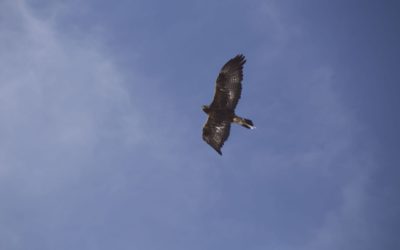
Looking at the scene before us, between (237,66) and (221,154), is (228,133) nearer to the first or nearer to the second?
(221,154)

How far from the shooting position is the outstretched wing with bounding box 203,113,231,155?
21.4 meters

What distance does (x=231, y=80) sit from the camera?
2077cm

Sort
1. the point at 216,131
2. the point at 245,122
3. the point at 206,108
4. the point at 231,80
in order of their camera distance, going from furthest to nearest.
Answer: the point at 216,131 < the point at 206,108 < the point at 231,80 < the point at 245,122

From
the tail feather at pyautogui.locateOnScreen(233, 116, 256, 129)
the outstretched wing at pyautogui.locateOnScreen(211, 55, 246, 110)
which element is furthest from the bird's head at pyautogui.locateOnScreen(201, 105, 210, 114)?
the tail feather at pyautogui.locateOnScreen(233, 116, 256, 129)

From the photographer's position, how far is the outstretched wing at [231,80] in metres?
20.7

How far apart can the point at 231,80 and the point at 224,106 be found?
1.19m

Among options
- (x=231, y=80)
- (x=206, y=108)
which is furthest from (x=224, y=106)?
(x=231, y=80)

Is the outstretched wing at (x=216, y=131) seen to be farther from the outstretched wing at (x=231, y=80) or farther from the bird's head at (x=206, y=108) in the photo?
the outstretched wing at (x=231, y=80)

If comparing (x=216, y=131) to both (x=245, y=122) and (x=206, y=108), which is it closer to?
(x=206, y=108)

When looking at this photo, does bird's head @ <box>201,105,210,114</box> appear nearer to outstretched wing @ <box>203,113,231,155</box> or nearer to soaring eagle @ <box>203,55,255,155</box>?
soaring eagle @ <box>203,55,255,155</box>

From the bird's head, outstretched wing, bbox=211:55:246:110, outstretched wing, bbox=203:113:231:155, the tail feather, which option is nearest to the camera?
the tail feather

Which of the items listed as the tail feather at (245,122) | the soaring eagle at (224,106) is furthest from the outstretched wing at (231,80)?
the tail feather at (245,122)

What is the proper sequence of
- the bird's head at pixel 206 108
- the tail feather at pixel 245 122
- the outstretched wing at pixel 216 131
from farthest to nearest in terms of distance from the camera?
the outstretched wing at pixel 216 131
the bird's head at pixel 206 108
the tail feather at pixel 245 122

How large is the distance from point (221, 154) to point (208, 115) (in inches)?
72.0
